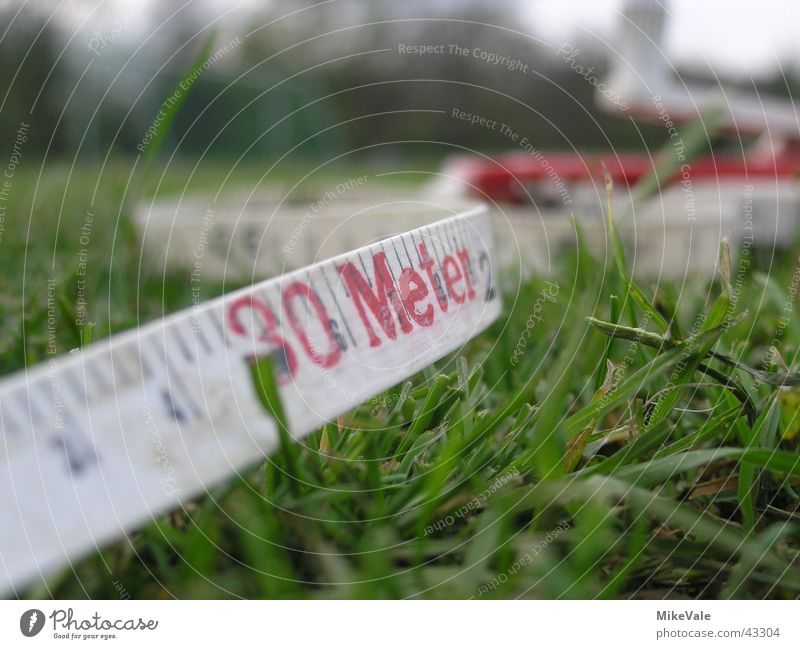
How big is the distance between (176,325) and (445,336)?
273 millimetres

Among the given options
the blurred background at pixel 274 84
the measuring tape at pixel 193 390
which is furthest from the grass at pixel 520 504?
the blurred background at pixel 274 84

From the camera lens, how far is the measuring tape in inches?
18.8

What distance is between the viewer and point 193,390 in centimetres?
53

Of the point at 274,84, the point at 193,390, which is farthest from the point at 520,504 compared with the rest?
the point at 274,84

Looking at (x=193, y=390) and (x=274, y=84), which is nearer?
(x=193, y=390)

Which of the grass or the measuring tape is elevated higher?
the measuring tape

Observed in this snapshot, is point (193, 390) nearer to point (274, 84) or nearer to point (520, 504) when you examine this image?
point (520, 504)

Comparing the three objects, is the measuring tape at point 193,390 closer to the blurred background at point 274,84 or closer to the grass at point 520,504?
the grass at point 520,504

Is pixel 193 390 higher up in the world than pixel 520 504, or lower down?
higher up

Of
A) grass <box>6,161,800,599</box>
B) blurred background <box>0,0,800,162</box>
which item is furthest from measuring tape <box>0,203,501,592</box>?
blurred background <box>0,0,800,162</box>

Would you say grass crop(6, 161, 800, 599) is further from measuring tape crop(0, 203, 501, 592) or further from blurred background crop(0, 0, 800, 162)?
blurred background crop(0, 0, 800, 162)
